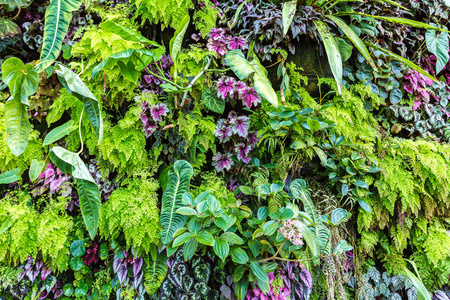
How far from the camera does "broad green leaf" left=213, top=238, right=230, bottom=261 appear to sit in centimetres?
132

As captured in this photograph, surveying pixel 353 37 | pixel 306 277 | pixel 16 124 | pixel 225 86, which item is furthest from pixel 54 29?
pixel 306 277

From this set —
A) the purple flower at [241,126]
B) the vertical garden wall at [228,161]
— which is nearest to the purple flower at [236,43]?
the vertical garden wall at [228,161]

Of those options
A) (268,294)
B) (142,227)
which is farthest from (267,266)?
(142,227)

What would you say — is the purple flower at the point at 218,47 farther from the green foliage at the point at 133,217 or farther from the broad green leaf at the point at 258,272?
the broad green leaf at the point at 258,272

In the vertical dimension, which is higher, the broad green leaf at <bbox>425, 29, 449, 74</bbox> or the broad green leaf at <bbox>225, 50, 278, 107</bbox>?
the broad green leaf at <bbox>425, 29, 449, 74</bbox>

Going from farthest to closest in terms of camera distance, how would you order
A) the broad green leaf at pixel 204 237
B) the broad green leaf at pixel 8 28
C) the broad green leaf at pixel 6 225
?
the broad green leaf at pixel 8 28 → the broad green leaf at pixel 6 225 → the broad green leaf at pixel 204 237

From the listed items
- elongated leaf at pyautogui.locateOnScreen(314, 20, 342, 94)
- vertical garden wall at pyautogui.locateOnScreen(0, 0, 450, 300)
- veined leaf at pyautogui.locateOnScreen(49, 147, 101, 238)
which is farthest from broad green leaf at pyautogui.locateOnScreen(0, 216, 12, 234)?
elongated leaf at pyautogui.locateOnScreen(314, 20, 342, 94)

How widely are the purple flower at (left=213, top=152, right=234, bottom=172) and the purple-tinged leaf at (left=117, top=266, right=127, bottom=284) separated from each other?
948 millimetres

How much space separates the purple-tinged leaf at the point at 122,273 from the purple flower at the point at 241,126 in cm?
124

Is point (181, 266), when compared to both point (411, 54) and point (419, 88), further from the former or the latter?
point (411, 54)

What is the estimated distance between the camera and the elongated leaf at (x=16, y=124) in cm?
109

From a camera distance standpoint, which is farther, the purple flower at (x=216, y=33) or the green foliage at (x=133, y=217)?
the purple flower at (x=216, y=33)

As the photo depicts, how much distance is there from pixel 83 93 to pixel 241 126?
3.42 feet

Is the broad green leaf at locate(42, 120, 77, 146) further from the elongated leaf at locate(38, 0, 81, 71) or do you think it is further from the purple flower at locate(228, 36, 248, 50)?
the purple flower at locate(228, 36, 248, 50)
